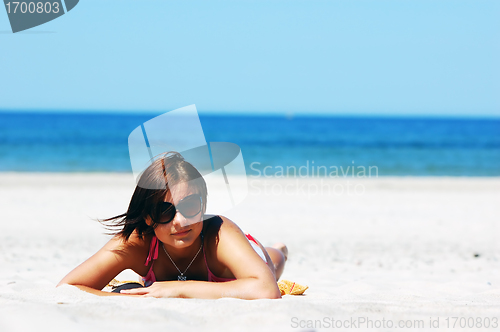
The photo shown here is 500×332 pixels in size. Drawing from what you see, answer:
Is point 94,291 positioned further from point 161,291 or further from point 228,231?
point 228,231

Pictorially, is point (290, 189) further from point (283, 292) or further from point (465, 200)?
point (283, 292)

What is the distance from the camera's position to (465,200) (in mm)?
11086

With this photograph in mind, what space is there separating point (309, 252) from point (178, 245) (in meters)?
3.62

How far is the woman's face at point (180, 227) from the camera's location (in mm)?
2686

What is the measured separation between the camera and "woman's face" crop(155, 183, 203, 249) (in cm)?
269

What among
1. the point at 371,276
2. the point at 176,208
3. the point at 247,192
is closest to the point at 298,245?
the point at 371,276

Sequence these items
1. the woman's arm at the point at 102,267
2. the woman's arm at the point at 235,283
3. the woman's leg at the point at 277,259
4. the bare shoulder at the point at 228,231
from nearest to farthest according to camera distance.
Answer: the woman's arm at the point at 235,283
the woman's arm at the point at 102,267
the bare shoulder at the point at 228,231
the woman's leg at the point at 277,259

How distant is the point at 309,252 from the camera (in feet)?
20.0

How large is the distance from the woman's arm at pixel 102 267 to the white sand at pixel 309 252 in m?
0.14

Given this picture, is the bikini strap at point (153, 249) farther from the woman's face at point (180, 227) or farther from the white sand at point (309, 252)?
the white sand at point (309, 252)

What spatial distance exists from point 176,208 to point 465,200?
10.3 meters

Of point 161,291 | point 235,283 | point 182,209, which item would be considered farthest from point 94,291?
point 235,283

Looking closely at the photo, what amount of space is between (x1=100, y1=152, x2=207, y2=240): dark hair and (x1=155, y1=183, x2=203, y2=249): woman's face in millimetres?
37

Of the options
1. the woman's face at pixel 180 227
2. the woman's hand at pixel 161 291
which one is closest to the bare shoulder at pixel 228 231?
the woman's face at pixel 180 227
